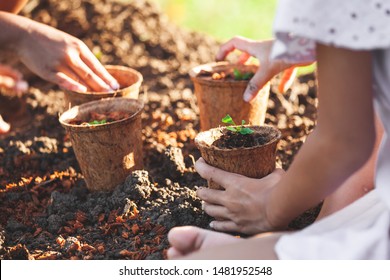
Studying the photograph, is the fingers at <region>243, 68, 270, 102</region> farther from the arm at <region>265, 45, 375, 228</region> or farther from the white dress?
the arm at <region>265, 45, 375, 228</region>

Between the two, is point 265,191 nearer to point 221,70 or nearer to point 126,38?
point 221,70

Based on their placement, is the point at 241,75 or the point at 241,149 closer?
the point at 241,149

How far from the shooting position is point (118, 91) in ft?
10.7

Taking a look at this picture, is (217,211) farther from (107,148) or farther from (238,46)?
(238,46)

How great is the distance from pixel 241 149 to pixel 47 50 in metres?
1.28

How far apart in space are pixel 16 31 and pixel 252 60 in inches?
54.9

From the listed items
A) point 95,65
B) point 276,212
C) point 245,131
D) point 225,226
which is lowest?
point 225,226

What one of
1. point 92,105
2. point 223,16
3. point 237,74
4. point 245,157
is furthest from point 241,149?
point 223,16

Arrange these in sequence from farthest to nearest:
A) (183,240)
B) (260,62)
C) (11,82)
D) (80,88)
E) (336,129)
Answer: (80,88) → (11,82) → (260,62) → (183,240) → (336,129)

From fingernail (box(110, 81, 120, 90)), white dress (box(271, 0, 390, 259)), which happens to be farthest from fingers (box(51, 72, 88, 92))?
white dress (box(271, 0, 390, 259))

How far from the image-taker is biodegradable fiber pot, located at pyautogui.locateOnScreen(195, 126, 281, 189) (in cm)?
243

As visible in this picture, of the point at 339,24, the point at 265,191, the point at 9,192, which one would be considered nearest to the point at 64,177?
the point at 9,192

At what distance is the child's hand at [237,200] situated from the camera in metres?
2.16

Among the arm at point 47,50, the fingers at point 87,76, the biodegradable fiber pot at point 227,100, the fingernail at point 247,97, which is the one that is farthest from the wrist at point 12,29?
the fingernail at point 247,97
